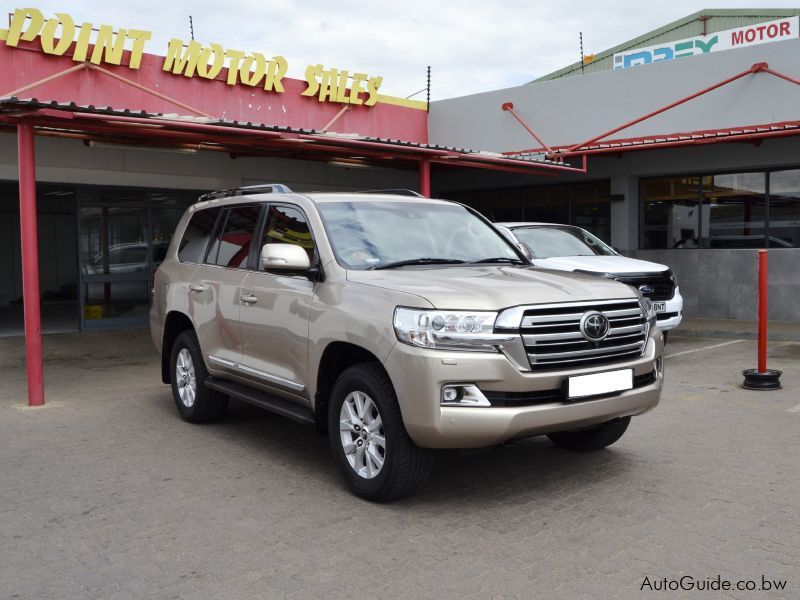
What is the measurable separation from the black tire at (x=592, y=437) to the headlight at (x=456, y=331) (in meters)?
1.54

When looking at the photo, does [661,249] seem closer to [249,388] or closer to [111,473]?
[249,388]

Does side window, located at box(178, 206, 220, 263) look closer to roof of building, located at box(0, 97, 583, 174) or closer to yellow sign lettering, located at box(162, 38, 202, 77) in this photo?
roof of building, located at box(0, 97, 583, 174)

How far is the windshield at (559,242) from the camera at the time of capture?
11.0 m

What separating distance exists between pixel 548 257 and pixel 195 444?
5.97m

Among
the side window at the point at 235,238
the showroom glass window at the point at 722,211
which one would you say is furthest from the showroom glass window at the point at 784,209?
the side window at the point at 235,238

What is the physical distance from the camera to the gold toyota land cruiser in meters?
4.33

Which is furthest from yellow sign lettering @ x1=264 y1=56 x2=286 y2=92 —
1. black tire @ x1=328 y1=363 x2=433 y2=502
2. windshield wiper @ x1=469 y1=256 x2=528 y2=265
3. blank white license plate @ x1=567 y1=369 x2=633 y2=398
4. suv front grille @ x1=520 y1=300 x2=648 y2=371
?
blank white license plate @ x1=567 y1=369 x2=633 y2=398

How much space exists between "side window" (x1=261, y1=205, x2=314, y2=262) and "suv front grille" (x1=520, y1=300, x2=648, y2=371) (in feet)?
5.48

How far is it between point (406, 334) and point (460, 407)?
19.5 inches

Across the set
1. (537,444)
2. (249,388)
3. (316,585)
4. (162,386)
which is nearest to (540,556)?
(316,585)

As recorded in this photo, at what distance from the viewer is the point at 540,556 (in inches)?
153

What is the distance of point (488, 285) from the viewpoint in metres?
4.65

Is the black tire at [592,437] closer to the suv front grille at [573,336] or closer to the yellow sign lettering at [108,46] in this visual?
the suv front grille at [573,336]

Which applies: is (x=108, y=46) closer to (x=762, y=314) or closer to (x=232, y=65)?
(x=232, y=65)
